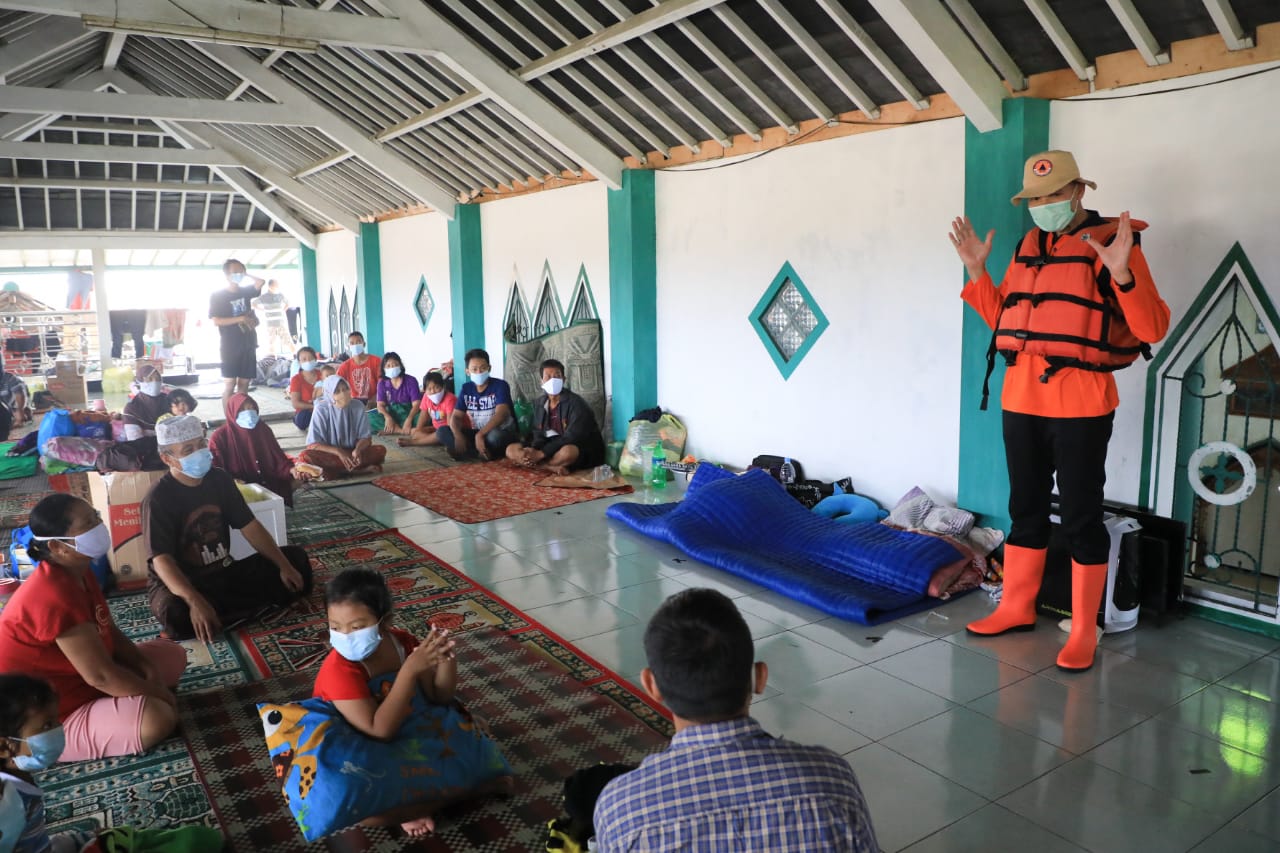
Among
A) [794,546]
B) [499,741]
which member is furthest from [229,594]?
[794,546]

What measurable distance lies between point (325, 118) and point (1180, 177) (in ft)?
25.0

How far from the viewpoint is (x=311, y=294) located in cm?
1616

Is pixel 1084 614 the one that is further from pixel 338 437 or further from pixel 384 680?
pixel 338 437

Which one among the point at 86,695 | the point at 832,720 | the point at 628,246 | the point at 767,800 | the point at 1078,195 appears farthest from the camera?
the point at 628,246

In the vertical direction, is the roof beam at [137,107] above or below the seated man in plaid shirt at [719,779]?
above

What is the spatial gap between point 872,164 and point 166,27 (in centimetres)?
457

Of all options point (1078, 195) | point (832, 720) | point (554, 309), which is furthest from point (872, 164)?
point (554, 309)

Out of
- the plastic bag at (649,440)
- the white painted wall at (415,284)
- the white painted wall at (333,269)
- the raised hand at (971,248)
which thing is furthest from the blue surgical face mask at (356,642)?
the white painted wall at (333,269)

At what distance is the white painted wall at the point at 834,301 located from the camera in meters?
5.30

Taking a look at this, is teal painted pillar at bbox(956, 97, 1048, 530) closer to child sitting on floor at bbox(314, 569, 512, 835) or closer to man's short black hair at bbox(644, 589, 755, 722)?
child sitting on floor at bbox(314, 569, 512, 835)

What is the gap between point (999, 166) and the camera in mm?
4656

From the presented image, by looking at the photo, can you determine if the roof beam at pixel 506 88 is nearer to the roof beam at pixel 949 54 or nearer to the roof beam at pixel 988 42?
the roof beam at pixel 988 42

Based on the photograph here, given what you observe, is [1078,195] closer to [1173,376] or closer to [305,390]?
[1173,376]

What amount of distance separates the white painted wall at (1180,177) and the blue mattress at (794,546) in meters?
1.11
